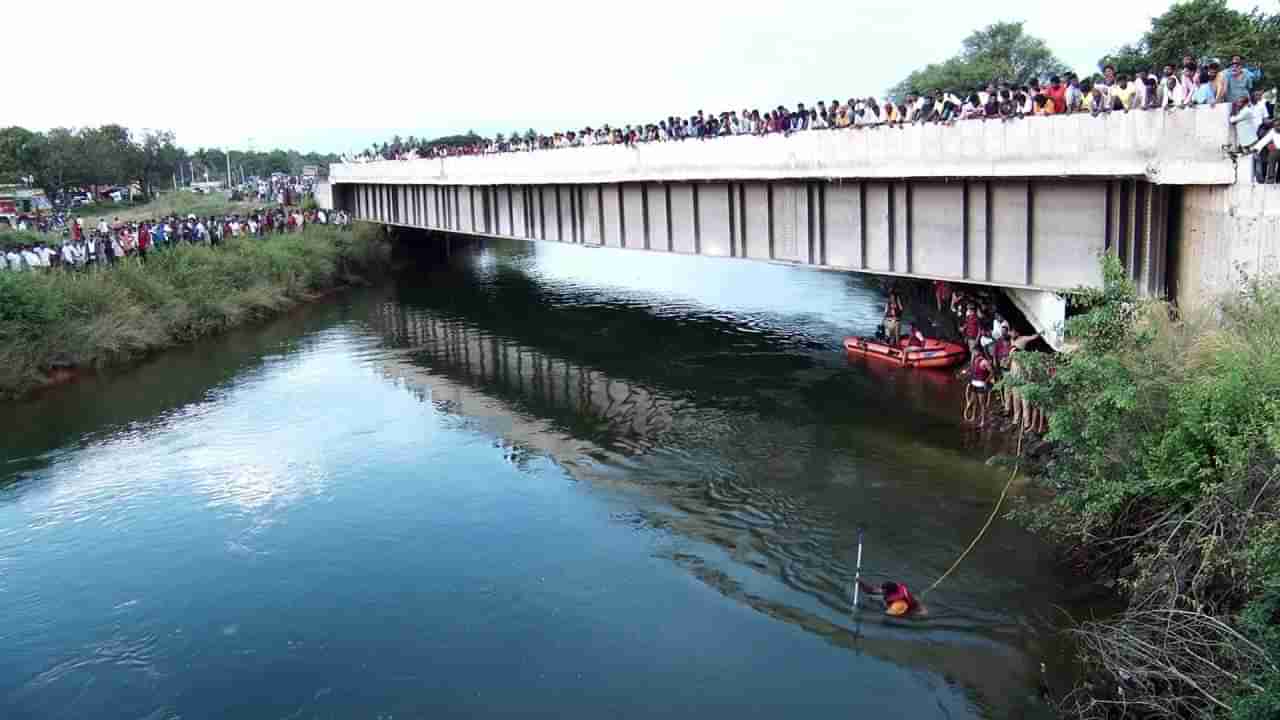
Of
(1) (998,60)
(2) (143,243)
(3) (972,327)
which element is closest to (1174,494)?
(3) (972,327)

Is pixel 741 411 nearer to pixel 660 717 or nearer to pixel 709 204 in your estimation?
pixel 709 204

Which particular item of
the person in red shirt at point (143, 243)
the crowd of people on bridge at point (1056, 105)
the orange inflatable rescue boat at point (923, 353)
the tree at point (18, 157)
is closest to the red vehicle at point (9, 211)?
the tree at point (18, 157)

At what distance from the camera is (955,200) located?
23375 millimetres

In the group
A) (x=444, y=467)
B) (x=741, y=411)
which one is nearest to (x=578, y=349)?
(x=741, y=411)

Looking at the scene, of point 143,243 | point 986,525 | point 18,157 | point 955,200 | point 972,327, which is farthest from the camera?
point 18,157

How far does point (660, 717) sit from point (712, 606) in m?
3.03

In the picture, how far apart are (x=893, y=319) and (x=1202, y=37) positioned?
3985 centimetres

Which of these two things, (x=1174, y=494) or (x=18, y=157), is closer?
(x=1174, y=494)

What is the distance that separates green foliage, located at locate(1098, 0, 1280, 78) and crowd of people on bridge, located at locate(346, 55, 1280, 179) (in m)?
34.7

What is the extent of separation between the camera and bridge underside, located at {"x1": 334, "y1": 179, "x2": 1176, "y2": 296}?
20.0m

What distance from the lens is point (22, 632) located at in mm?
15305

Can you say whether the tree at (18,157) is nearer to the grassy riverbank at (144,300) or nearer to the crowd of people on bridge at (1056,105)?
the grassy riverbank at (144,300)

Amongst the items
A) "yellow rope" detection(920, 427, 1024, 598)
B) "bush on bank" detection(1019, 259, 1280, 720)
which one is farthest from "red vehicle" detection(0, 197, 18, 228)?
"bush on bank" detection(1019, 259, 1280, 720)

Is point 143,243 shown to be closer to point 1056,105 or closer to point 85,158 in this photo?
point 1056,105
